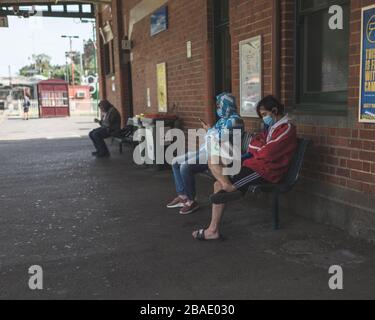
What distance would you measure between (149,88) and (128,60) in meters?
2.47

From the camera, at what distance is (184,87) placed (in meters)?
8.51

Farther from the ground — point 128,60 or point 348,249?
point 128,60

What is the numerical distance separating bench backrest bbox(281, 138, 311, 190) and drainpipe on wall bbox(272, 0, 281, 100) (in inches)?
39.9

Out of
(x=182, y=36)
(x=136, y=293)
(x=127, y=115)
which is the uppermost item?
(x=182, y=36)

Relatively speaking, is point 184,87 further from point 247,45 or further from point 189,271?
point 189,271

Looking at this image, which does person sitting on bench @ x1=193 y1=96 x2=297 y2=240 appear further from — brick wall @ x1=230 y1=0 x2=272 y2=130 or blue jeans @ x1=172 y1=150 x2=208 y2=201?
brick wall @ x1=230 y1=0 x2=272 y2=130

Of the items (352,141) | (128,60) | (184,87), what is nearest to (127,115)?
(128,60)

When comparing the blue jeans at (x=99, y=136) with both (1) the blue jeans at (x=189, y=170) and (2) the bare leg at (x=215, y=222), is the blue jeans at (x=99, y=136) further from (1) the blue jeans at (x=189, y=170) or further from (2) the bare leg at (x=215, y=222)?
(2) the bare leg at (x=215, y=222)

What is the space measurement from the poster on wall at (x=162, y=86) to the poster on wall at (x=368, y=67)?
5783 mm

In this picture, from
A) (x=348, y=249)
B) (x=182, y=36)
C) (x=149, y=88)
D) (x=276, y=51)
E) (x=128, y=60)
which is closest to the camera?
(x=348, y=249)

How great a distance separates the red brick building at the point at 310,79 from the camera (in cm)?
426

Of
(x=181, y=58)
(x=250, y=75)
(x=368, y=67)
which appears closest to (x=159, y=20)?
(x=181, y=58)

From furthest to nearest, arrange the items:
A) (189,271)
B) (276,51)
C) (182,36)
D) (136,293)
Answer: (182,36), (276,51), (189,271), (136,293)

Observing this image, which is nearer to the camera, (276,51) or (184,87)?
(276,51)
